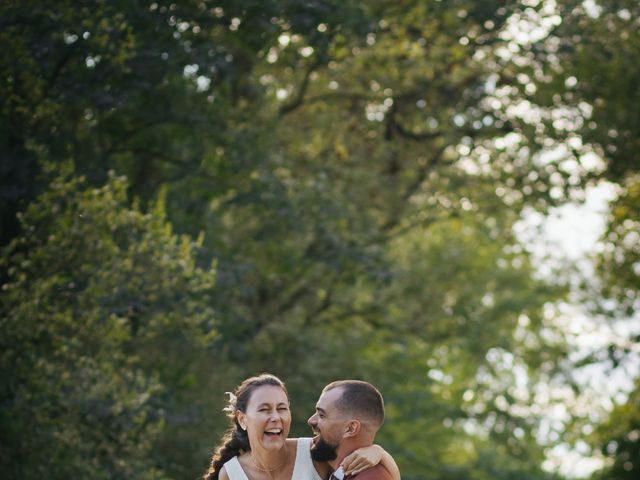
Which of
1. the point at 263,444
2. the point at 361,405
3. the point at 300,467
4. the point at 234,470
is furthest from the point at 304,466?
the point at 361,405

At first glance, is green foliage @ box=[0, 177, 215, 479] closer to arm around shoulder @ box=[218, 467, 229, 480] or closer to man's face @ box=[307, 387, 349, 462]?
arm around shoulder @ box=[218, 467, 229, 480]

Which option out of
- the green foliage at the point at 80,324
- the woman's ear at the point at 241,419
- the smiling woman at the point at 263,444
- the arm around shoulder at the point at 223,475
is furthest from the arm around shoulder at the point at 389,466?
the green foliage at the point at 80,324

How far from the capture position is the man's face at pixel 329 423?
6281 millimetres

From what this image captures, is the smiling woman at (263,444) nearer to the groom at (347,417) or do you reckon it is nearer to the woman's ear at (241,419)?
the woman's ear at (241,419)

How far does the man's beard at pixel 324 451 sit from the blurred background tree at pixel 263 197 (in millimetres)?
7002

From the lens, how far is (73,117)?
56.6ft

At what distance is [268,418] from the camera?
654 cm

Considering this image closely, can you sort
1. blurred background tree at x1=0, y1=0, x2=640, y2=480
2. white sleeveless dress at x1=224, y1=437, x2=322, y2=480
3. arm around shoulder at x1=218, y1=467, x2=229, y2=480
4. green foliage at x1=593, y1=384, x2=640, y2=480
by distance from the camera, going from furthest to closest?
green foliage at x1=593, y1=384, x2=640, y2=480
blurred background tree at x1=0, y1=0, x2=640, y2=480
arm around shoulder at x1=218, y1=467, x2=229, y2=480
white sleeveless dress at x1=224, y1=437, x2=322, y2=480

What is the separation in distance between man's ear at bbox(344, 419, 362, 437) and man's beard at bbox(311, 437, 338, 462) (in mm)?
116

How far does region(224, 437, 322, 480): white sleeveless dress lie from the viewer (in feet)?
→ 21.8

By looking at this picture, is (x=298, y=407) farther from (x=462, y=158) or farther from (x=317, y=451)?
(x=317, y=451)

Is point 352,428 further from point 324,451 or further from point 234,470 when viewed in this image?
point 234,470

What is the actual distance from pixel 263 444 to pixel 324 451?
1.13 feet

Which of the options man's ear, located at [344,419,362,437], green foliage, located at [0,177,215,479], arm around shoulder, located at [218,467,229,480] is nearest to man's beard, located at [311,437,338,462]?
man's ear, located at [344,419,362,437]
